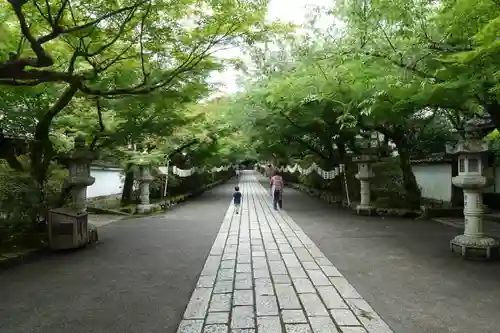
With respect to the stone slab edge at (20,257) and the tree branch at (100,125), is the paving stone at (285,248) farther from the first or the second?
the tree branch at (100,125)

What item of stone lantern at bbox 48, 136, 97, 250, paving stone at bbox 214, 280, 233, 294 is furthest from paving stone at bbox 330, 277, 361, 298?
stone lantern at bbox 48, 136, 97, 250

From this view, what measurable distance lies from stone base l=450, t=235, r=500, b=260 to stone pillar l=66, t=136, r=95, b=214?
904 cm

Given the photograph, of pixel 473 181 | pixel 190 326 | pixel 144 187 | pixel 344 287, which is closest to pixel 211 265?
pixel 344 287

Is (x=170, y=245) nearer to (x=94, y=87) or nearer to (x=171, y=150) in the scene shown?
(x=94, y=87)

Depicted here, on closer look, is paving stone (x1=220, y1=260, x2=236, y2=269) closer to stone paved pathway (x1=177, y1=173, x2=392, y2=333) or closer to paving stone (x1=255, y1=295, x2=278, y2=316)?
stone paved pathway (x1=177, y1=173, x2=392, y2=333)

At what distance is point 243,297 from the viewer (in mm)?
5312

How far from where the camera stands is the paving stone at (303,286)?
562cm

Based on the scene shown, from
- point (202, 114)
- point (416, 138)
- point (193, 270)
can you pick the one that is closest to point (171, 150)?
point (202, 114)

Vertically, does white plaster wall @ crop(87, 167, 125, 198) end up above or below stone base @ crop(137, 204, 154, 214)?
above

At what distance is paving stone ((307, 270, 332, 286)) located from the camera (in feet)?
19.7

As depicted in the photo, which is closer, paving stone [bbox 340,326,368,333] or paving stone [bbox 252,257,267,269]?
paving stone [bbox 340,326,368,333]

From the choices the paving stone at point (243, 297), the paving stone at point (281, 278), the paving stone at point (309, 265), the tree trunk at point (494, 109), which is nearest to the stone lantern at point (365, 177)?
the tree trunk at point (494, 109)

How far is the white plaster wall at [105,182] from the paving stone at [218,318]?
15.5m

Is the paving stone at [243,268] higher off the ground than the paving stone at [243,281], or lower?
lower
